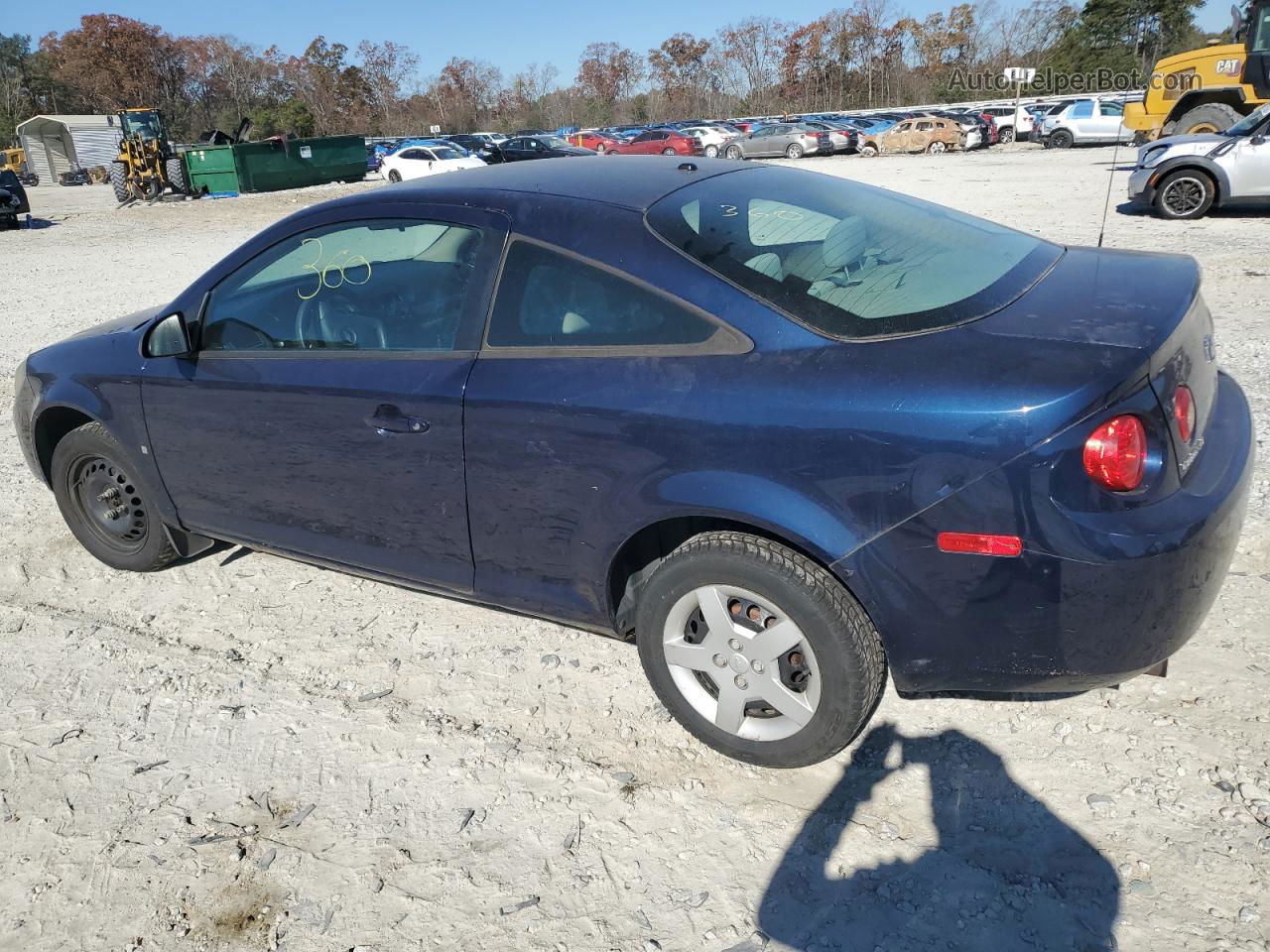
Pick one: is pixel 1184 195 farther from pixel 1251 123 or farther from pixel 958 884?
pixel 958 884

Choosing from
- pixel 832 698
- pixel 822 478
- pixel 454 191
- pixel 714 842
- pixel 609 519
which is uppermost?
pixel 454 191

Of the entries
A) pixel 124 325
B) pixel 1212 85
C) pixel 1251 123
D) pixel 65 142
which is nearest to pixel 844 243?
pixel 124 325

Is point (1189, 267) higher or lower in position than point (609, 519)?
higher

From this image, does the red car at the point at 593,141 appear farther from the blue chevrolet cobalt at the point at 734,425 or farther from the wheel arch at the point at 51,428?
the blue chevrolet cobalt at the point at 734,425

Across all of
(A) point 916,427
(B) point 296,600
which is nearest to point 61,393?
(B) point 296,600

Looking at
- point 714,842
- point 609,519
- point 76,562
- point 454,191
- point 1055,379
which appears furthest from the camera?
point 76,562

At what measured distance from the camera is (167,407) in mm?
3662

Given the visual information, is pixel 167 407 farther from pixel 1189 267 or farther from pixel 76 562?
pixel 1189 267

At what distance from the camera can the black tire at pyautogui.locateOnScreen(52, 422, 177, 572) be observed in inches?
159

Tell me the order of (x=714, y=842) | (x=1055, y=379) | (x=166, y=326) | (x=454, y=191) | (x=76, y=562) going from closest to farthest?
1. (x=1055, y=379)
2. (x=714, y=842)
3. (x=454, y=191)
4. (x=166, y=326)
5. (x=76, y=562)

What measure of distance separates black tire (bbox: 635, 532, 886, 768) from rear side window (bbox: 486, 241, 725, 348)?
593 mm

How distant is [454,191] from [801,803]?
2191 millimetres

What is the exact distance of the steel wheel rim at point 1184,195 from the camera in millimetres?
12133

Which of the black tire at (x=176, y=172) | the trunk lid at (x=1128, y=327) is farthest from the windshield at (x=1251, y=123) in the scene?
the black tire at (x=176, y=172)
